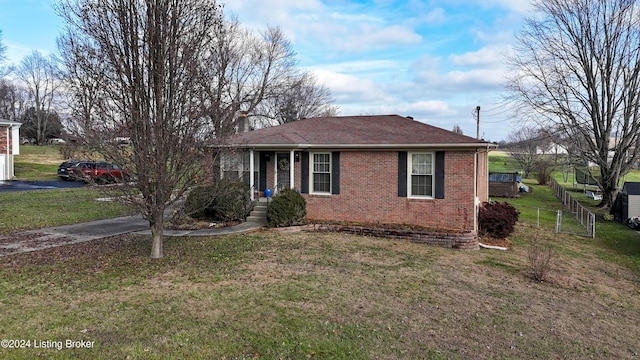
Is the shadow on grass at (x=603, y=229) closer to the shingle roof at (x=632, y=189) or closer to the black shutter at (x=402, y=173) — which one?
the shingle roof at (x=632, y=189)

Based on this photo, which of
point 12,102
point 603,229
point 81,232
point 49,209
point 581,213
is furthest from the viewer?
point 12,102

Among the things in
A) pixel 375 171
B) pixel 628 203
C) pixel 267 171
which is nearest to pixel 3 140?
pixel 267 171

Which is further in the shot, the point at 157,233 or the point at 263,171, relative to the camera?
the point at 263,171

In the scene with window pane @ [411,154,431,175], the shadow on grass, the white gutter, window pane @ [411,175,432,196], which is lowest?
the shadow on grass

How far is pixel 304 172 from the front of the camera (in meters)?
14.1

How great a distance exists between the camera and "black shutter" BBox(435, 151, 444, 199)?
12508 millimetres

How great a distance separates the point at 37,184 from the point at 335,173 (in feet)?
72.7

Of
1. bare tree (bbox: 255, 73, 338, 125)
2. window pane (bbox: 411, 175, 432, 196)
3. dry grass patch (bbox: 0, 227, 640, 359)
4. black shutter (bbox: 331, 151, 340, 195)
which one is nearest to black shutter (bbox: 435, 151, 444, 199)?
window pane (bbox: 411, 175, 432, 196)

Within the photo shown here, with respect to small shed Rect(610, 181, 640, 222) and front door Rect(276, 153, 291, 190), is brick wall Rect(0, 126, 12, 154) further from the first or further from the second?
small shed Rect(610, 181, 640, 222)

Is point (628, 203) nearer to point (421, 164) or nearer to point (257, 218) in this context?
point (421, 164)

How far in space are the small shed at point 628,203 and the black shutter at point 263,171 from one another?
Answer: 1715cm

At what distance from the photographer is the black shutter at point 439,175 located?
41.0 ft

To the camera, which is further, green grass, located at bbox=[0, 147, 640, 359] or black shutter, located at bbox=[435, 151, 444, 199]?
black shutter, located at bbox=[435, 151, 444, 199]

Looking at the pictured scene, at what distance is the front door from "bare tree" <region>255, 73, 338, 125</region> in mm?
25858
